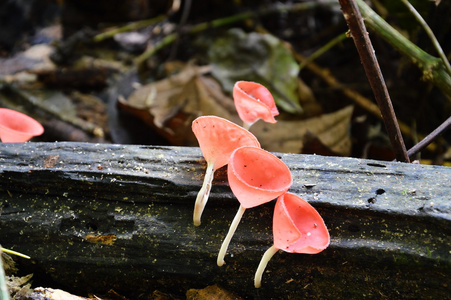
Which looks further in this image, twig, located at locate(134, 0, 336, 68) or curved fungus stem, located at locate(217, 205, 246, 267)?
twig, located at locate(134, 0, 336, 68)

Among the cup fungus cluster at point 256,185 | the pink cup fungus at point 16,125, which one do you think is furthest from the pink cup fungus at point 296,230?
the pink cup fungus at point 16,125

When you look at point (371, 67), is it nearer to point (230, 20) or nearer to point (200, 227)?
point (200, 227)

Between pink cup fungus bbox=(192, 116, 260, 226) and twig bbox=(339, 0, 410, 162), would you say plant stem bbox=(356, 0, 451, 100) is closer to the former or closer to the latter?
twig bbox=(339, 0, 410, 162)

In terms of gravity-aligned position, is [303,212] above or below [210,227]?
above

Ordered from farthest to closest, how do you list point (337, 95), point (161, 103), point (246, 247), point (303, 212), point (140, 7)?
1. point (140, 7)
2. point (337, 95)
3. point (161, 103)
4. point (246, 247)
5. point (303, 212)

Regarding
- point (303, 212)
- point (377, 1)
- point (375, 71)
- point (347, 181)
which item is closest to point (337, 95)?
point (377, 1)

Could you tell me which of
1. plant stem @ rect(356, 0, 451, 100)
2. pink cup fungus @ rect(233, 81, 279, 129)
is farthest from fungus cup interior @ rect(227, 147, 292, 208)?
plant stem @ rect(356, 0, 451, 100)

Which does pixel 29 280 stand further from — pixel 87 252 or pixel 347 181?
pixel 347 181
